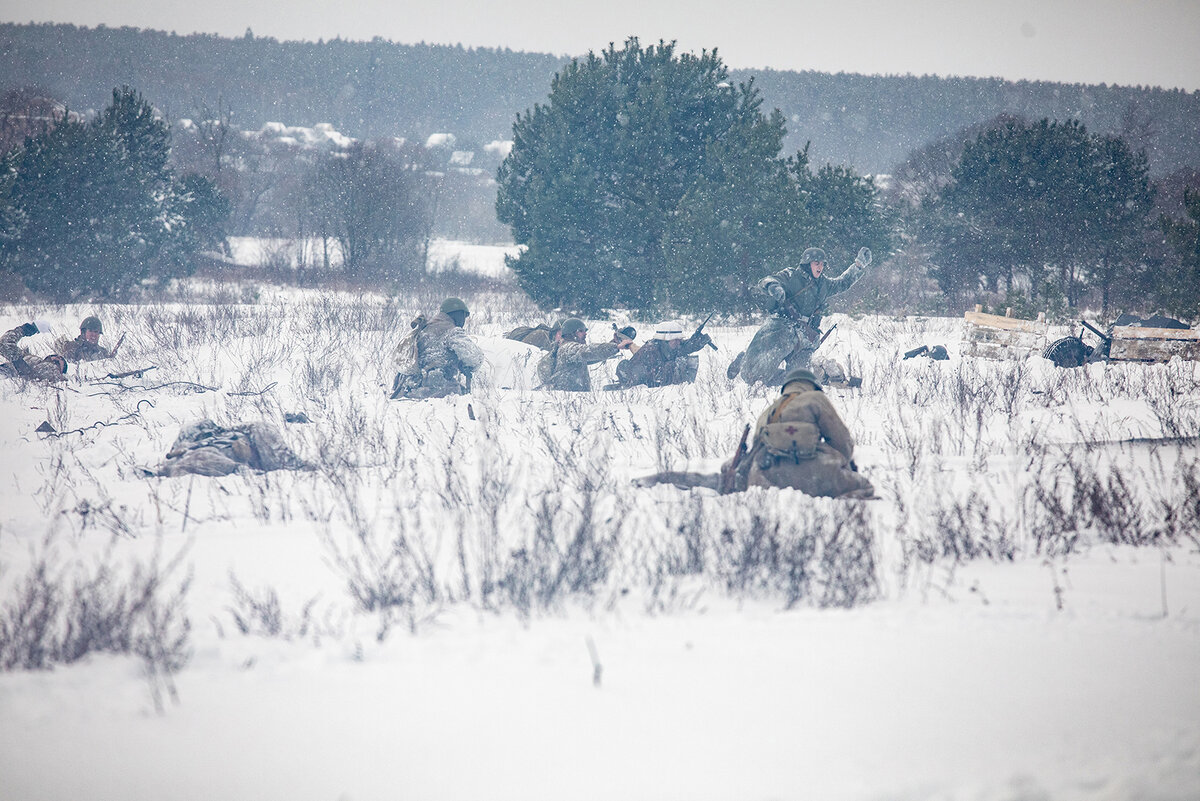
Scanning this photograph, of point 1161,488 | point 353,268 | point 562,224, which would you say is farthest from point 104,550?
point 353,268

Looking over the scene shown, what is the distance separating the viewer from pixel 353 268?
27.0 m

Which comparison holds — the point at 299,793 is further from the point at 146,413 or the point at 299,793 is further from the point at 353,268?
the point at 353,268

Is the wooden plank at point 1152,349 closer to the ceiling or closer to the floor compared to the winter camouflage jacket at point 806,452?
closer to the ceiling

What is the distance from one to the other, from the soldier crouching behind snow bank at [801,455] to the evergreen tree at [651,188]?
9.33 meters

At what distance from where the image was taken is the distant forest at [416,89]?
264 ft

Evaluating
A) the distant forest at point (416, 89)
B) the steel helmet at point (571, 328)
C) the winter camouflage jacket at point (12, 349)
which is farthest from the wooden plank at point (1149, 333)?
the distant forest at point (416, 89)

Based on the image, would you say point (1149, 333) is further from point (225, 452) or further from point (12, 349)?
point (12, 349)

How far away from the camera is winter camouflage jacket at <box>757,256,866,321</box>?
8.48m

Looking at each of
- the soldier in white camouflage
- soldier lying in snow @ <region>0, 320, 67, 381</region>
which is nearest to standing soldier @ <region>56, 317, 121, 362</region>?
the soldier in white camouflage

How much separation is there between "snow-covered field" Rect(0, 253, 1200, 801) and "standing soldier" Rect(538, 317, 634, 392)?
8.74 ft

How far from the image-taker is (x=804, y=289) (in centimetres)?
857

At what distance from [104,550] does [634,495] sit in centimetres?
264

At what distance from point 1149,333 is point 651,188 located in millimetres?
8421

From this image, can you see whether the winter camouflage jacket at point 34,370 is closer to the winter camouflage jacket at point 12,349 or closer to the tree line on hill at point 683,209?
the winter camouflage jacket at point 12,349
